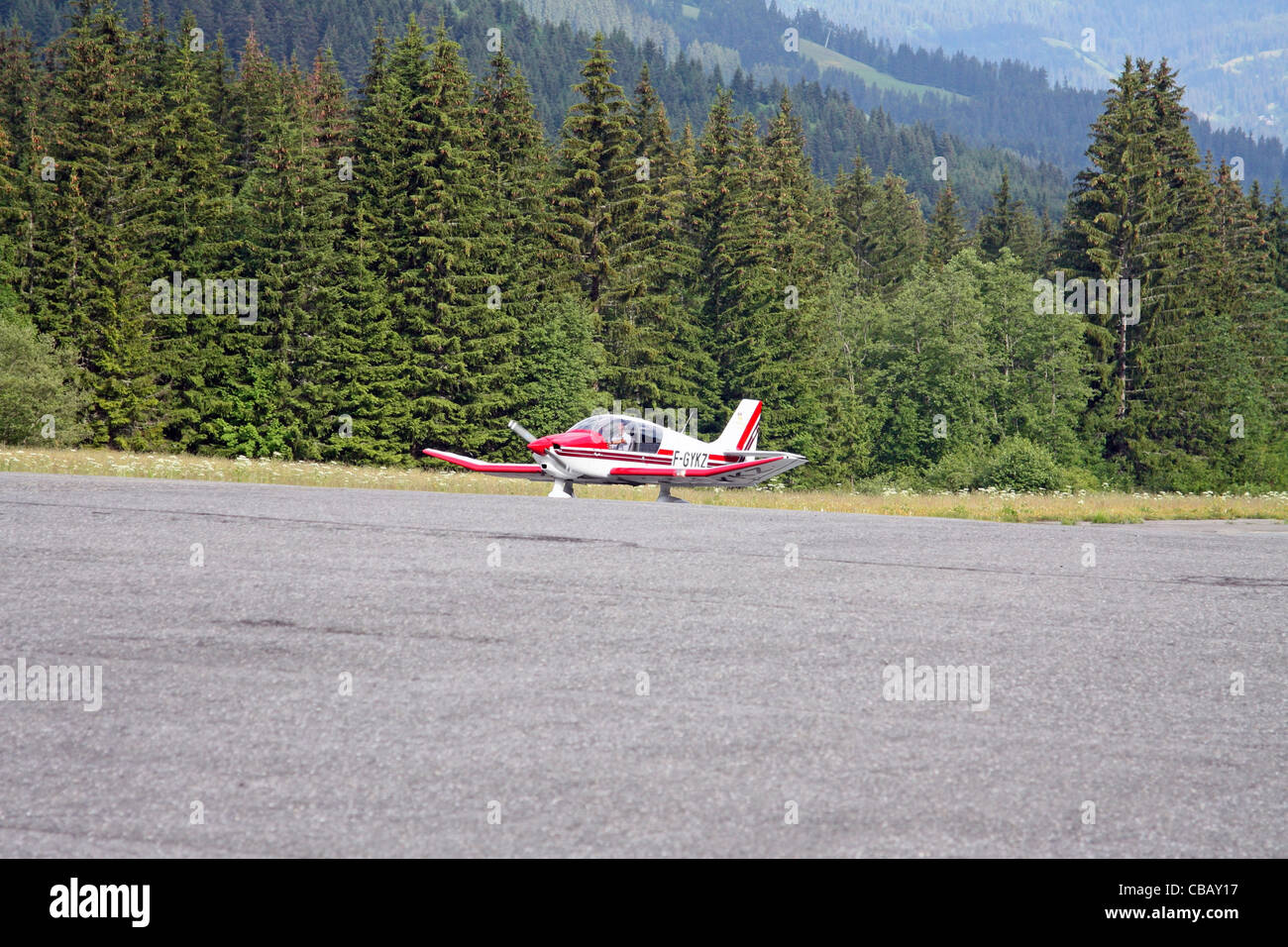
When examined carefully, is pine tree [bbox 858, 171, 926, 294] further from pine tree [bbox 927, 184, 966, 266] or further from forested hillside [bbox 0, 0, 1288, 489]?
forested hillside [bbox 0, 0, 1288, 489]

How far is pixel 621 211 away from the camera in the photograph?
57125 millimetres

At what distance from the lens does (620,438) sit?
93.7 feet

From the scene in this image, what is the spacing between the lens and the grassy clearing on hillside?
88.6 feet

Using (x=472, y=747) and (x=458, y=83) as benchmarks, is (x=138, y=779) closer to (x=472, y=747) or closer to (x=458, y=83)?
(x=472, y=747)

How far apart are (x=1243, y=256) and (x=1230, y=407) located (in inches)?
549

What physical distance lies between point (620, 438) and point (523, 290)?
28672mm

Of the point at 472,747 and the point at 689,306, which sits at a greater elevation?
the point at 689,306

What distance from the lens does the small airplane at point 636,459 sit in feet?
93.2

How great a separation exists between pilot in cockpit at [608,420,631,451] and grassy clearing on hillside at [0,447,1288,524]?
75.6 inches

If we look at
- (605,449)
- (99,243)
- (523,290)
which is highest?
(99,243)

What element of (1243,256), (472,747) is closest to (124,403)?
(472,747)

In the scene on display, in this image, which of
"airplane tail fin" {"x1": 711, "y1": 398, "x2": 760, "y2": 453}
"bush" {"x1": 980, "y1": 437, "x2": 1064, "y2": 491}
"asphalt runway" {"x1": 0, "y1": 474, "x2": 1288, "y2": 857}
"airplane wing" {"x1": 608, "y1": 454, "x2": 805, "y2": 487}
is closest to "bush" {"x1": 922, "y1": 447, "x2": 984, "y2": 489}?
"bush" {"x1": 980, "y1": 437, "x2": 1064, "y2": 491}

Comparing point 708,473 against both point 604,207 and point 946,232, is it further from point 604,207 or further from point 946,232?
point 946,232

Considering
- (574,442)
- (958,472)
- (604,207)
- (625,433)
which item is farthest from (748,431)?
(604,207)
